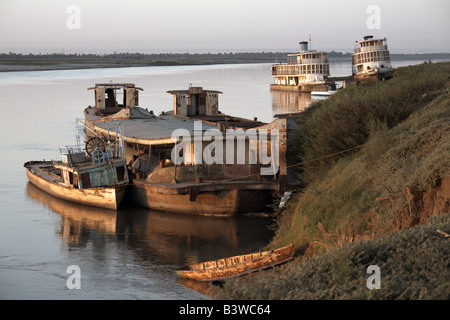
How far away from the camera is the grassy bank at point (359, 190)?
9.98 m

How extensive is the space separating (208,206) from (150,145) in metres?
3.77

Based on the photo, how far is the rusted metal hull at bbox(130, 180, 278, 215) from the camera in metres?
21.7

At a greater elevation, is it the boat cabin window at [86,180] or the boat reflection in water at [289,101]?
the boat reflection in water at [289,101]

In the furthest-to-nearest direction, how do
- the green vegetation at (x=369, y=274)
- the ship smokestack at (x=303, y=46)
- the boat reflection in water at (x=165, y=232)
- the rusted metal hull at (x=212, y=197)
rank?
the ship smokestack at (x=303, y=46), the rusted metal hull at (x=212, y=197), the boat reflection in water at (x=165, y=232), the green vegetation at (x=369, y=274)

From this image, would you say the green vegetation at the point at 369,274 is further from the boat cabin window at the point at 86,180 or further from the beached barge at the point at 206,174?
the boat cabin window at the point at 86,180

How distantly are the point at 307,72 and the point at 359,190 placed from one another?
6625 cm

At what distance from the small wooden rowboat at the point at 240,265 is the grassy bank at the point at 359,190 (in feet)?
1.77

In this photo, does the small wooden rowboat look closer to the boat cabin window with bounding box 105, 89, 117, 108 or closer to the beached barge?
→ the beached barge

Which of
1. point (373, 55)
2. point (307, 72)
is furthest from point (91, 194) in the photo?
point (307, 72)

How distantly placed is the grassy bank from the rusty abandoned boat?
7.27 meters

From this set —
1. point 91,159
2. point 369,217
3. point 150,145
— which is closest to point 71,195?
point 91,159

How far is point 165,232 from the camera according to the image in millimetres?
21297

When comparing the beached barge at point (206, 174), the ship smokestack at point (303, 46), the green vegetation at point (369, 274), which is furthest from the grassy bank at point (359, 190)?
the ship smokestack at point (303, 46)
